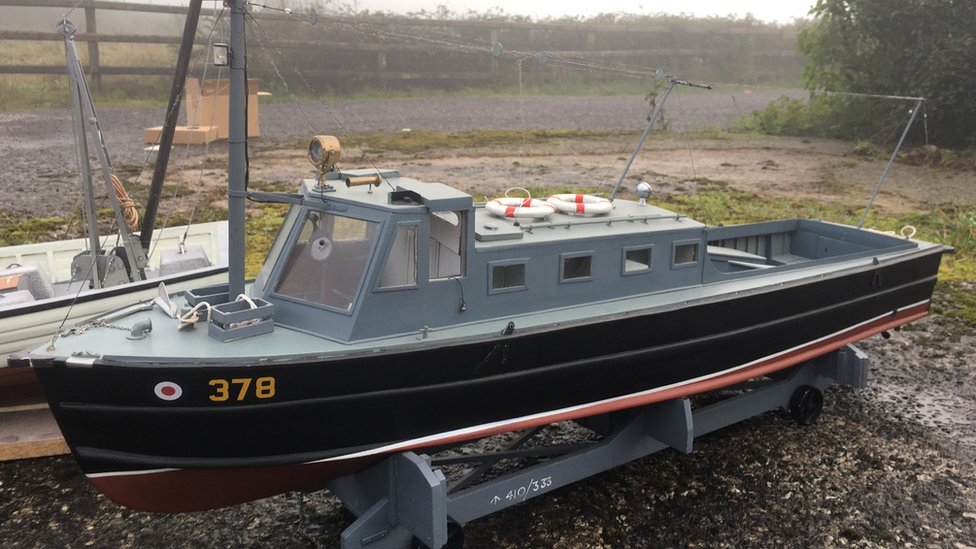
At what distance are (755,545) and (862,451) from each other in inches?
92.2

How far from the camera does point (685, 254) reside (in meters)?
7.79

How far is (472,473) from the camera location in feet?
21.8

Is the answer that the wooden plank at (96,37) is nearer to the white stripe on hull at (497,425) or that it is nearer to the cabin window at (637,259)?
the cabin window at (637,259)

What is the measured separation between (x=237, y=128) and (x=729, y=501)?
528 cm

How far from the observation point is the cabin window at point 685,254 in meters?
7.69

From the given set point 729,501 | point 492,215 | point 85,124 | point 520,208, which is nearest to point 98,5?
point 85,124

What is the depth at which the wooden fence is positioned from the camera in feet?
91.8

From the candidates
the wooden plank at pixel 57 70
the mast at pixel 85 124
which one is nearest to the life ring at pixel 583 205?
the mast at pixel 85 124

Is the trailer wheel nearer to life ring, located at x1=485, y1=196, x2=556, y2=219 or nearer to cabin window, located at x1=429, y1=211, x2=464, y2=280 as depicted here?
life ring, located at x1=485, y1=196, x2=556, y2=219

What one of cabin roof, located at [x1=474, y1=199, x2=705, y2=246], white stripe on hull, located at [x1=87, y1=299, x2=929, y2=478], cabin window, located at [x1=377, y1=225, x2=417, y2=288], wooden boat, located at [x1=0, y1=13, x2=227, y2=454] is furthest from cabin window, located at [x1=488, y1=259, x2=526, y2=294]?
wooden boat, located at [x1=0, y1=13, x2=227, y2=454]

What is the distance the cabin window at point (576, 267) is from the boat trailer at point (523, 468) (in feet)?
4.37

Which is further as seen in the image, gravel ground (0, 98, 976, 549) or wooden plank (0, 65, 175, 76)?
wooden plank (0, 65, 175, 76)

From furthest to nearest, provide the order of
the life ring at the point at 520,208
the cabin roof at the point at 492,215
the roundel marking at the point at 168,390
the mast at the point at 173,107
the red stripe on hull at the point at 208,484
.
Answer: the mast at the point at 173,107 < the life ring at the point at 520,208 < the cabin roof at the point at 492,215 < the red stripe on hull at the point at 208,484 < the roundel marking at the point at 168,390

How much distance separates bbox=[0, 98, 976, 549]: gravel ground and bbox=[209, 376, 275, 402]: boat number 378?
5.54 ft
